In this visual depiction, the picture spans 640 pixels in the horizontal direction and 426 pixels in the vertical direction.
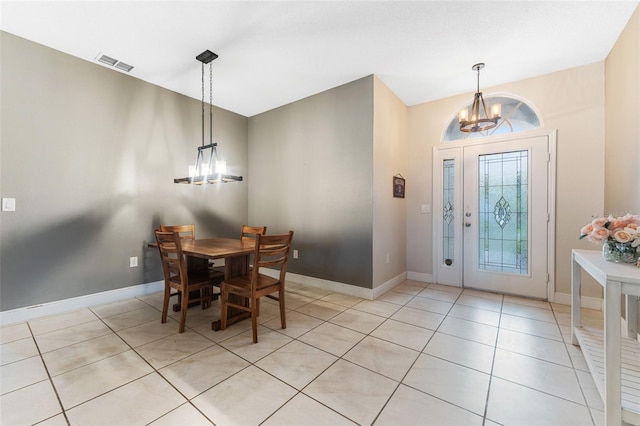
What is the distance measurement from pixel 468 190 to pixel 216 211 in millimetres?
3837

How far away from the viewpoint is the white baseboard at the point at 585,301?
285 cm

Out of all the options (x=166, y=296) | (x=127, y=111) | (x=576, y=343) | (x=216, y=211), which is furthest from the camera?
(x=216, y=211)

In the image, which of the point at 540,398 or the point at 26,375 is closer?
the point at 540,398

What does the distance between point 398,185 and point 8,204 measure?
4.39 metres

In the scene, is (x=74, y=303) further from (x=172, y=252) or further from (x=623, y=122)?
(x=623, y=122)

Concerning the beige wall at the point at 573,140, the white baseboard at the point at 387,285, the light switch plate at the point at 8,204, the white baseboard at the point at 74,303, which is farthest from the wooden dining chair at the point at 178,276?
the beige wall at the point at 573,140

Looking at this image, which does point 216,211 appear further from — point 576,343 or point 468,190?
point 576,343

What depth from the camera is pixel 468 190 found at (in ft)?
12.0

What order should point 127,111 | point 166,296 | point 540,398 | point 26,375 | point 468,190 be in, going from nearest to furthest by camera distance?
point 540,398 < point 26,375 < point 166,296 < point 127,111 < point 468,190

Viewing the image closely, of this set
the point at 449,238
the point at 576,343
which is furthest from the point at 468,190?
the point at 576,343

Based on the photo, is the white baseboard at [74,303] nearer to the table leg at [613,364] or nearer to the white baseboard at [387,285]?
the white baseboard at [387,285]

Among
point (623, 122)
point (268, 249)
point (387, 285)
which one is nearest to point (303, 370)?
point (268, 249)

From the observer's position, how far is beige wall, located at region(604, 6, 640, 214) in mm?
2154

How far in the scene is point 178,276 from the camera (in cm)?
251
